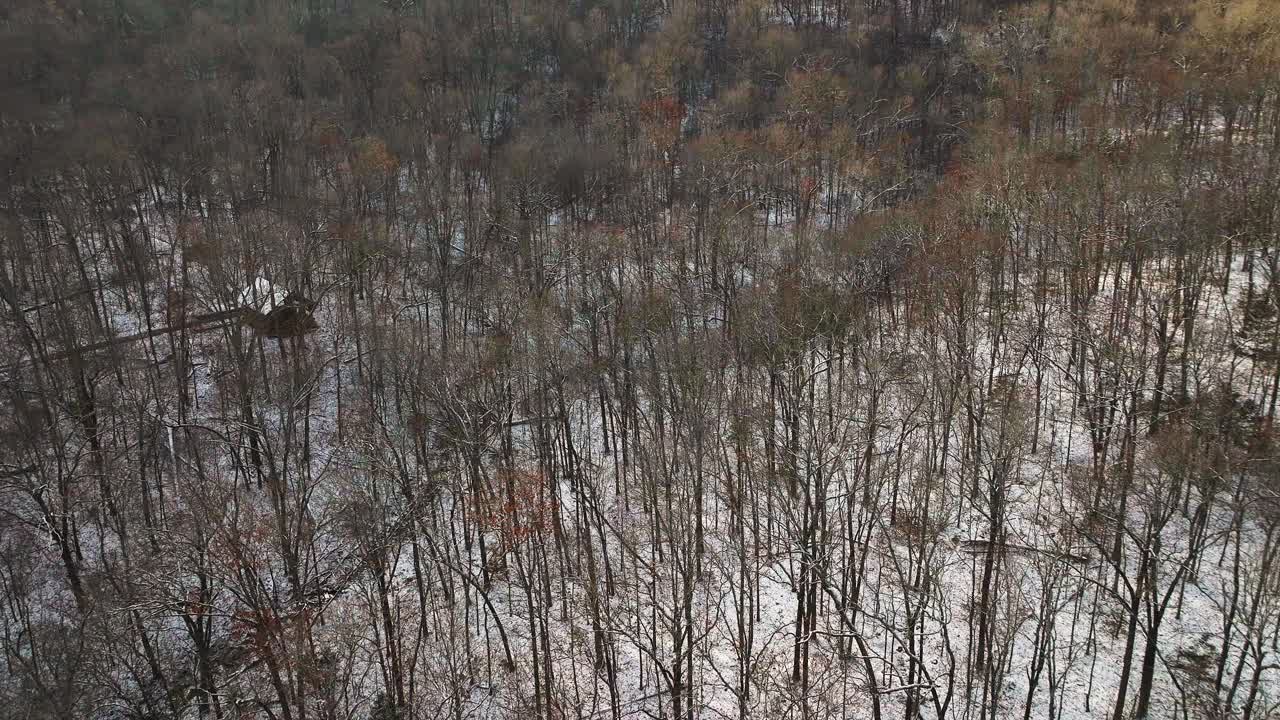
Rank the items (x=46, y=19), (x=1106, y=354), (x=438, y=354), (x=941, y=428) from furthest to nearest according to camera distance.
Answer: (x=46, y=19)
(x=438, y=354)
(x=941, y=428)
(x=1106, y=354)

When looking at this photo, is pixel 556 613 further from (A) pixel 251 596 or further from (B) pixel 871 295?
(B) pixel 871 295

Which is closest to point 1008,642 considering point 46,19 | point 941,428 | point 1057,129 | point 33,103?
point 941,428

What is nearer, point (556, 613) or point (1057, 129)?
point (556, 613)

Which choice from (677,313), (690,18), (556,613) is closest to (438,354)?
(677,313)

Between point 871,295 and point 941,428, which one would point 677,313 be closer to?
point 871,295

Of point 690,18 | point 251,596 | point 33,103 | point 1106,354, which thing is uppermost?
point 690,18

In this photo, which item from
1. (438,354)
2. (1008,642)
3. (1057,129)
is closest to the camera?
(1008,642)

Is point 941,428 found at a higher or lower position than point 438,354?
lower
